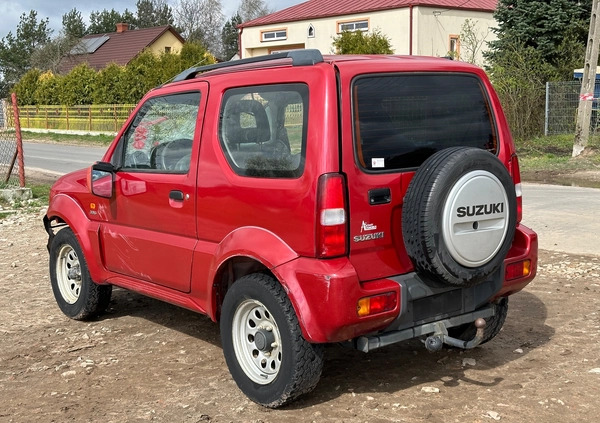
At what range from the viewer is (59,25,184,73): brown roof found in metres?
60.9

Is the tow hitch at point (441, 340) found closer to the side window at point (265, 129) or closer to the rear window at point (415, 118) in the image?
the rear window at point (415, 118)

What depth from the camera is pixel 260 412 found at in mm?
Answer: 4379

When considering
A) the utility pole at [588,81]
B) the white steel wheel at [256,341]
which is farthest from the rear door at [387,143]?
the utility pole at [588,81]

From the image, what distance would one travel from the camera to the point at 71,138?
36.2 m

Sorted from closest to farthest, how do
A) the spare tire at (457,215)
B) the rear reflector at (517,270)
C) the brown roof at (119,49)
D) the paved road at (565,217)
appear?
1. the spare tire at (457,215)
2. the rear reflector at (517,270)
3. the paved road at (565,217)
4. the brown roof at (119,49)

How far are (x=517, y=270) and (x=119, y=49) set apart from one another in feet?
203

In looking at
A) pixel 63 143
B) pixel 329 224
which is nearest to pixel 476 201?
pixel 329 224

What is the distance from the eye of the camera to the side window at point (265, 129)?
4.25 m

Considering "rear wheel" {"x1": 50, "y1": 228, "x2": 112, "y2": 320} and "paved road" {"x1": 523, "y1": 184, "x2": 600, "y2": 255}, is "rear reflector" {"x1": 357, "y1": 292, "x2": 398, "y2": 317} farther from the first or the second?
"paved road" {"x1": 523, "y1": 184, "x2": 600, "y2": 255}

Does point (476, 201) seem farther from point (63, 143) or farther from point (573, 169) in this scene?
point (63, 143)

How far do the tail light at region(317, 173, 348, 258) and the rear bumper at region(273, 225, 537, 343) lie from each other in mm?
74

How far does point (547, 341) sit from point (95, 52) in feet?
209

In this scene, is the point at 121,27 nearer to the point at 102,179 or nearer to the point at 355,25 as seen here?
the point at 355,25

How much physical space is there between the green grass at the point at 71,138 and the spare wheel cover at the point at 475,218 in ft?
95.7
